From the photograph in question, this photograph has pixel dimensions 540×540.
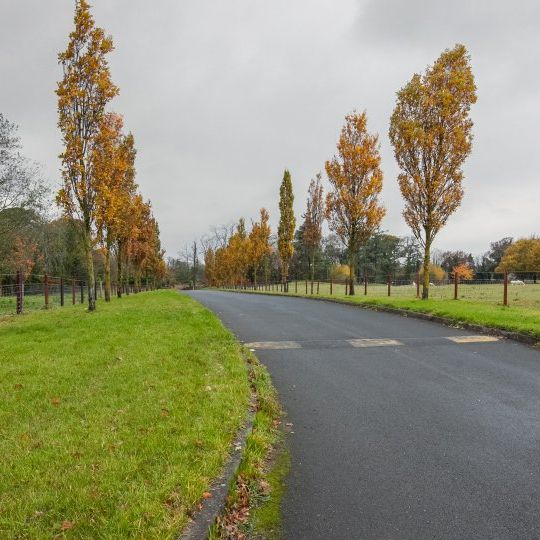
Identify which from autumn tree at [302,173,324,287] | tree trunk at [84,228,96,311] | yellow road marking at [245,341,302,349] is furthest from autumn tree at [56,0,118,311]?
autumn tree at [302,173,324,287]

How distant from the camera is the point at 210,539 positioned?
2.65 m

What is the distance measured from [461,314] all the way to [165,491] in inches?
438

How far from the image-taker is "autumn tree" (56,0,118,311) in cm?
1446

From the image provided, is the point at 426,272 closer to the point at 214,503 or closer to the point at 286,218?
the point at 214,503

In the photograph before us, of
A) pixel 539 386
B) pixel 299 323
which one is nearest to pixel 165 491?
pixel 539 386

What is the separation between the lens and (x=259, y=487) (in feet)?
11.1

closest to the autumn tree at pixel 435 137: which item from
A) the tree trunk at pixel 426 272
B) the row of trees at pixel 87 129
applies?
the tree trunk at pixel 426 272

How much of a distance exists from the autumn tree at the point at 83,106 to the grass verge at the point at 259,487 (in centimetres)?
1183

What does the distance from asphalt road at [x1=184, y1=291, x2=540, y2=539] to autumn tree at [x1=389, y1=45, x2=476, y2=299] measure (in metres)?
10.8

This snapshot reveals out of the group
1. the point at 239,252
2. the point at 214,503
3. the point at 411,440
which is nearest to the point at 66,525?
the point at 214,503

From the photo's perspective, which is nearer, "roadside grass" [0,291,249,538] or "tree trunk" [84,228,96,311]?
"roadside grass" [0,291,249,538]

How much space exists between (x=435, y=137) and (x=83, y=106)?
14.0 meters

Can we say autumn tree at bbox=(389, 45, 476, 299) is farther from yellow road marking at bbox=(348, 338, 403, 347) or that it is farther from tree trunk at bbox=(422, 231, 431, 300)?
yellow road marking at bbox=(348, 338, 403, 347)

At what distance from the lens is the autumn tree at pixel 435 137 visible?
18031 millimetres
